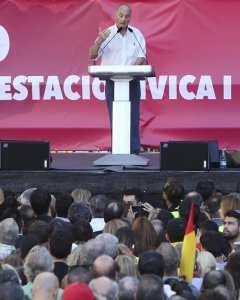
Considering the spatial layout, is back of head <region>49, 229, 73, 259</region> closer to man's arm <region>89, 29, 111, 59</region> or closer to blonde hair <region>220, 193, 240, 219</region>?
blonde hair <region>220, 193, 240, 219</region>

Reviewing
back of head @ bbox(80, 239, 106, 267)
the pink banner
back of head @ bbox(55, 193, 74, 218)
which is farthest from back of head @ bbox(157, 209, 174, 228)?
the pink banner

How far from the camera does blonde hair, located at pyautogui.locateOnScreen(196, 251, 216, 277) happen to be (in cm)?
692

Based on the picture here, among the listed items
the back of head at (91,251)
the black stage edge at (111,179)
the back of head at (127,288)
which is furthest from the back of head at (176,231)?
the black stage edge at (111,179)

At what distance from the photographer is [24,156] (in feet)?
40.3

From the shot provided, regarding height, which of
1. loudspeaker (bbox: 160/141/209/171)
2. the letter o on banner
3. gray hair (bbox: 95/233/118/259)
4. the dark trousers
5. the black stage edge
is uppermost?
the letter o on banner

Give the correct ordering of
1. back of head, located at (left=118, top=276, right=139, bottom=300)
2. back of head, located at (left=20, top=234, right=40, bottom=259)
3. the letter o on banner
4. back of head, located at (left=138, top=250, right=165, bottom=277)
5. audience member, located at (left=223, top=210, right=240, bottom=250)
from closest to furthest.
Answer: back of head, located at (left=118, top=276, right=139, bottom=300) < back of head, located at (left=138, top=250, right=165, bottom=277) < back of head, located at (left=20, top=234, right=40, bottom=259) < audience member, located at (left=223, top=210, right=240, bottom=250) < the letter o on banner

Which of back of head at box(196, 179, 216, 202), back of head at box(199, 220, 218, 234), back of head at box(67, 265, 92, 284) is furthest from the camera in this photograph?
back of head at box(196, 179, 216, 202)

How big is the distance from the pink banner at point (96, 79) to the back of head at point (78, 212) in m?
5.94

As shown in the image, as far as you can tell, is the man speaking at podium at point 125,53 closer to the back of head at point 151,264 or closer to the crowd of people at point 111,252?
the crowd of people at point 111,252

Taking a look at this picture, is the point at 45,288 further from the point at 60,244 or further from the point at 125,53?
the point at 125,53

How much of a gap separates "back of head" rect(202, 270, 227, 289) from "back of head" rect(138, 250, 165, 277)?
329mm

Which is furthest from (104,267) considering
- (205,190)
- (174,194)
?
(205,190)

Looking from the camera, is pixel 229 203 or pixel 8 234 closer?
pixel 8 234

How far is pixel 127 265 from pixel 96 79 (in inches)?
337
